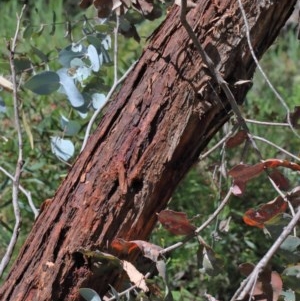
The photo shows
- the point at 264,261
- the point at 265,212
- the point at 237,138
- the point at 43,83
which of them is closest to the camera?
the point at 264,261

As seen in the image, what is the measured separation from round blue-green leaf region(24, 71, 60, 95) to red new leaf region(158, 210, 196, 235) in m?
0.43

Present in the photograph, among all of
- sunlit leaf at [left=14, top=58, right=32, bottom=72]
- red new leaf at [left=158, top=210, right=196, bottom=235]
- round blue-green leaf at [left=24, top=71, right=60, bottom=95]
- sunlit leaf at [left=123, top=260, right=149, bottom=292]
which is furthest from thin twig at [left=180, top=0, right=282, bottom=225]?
sunlit leaf at [left=14, top=58, right=32, bottom=72]

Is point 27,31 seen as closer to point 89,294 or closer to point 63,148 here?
point 63,148

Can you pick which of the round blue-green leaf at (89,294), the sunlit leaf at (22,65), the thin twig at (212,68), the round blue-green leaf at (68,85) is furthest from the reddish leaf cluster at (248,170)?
the sunlit leaf at (22,65)

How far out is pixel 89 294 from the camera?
1.44 metres

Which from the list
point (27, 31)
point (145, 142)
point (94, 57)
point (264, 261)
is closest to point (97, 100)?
point (94, 57)

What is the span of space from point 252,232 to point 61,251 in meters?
1.43

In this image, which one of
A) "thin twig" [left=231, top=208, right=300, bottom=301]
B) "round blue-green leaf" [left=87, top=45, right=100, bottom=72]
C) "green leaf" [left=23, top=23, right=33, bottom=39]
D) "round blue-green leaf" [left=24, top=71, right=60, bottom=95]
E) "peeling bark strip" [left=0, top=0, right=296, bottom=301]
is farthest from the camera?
"green leaf" [left=23, top=23, right=33, bottom=39]

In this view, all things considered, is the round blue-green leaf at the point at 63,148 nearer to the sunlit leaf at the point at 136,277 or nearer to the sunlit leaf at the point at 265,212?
the sunlit leaf at the point at 136,277

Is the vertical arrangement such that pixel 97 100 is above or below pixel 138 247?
above

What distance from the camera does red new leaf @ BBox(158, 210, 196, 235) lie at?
1.42m

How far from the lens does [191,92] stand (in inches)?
57.6

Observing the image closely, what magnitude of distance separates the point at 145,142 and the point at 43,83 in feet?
1.12

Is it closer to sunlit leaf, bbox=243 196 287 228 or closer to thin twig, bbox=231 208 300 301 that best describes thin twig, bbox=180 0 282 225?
sunlit leaf, bbox=243 196 287 228
